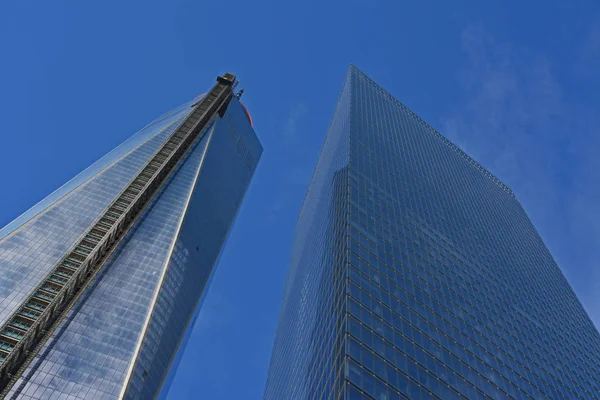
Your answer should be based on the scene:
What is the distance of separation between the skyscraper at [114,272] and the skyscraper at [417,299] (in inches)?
836

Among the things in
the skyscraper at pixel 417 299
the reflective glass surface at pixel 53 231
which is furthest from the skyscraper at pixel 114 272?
the skyscraper at pixel 417 299

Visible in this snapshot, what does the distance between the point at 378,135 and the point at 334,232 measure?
3907 centimetres

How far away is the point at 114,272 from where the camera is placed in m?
90.5

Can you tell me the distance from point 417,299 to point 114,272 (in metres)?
54.8

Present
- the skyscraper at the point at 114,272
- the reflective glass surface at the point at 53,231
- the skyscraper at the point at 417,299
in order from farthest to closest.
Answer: the reflective glass surface at the point at 53,231 < the skyscraper at the point at 114,272 < the skyscraper at the point at 417,299

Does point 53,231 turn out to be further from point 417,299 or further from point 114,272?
point 417,299

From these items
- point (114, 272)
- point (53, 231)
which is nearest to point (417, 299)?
point (114, 272)

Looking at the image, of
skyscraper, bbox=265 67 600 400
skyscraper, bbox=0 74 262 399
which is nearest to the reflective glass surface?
skyscraper, bbox=0 74 262 399

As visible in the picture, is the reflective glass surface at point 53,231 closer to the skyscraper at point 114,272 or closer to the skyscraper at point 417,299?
the skyscraper at point 114,272

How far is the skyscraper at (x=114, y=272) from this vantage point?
71.1m

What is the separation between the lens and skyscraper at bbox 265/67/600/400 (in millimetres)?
46312

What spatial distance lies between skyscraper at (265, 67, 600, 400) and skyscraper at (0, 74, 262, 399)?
21.2 m

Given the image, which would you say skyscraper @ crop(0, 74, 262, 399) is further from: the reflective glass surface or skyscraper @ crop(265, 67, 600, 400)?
skyscraper @ crop(265, 67, 600, 400)

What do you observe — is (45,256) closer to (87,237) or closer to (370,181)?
(87,237)
